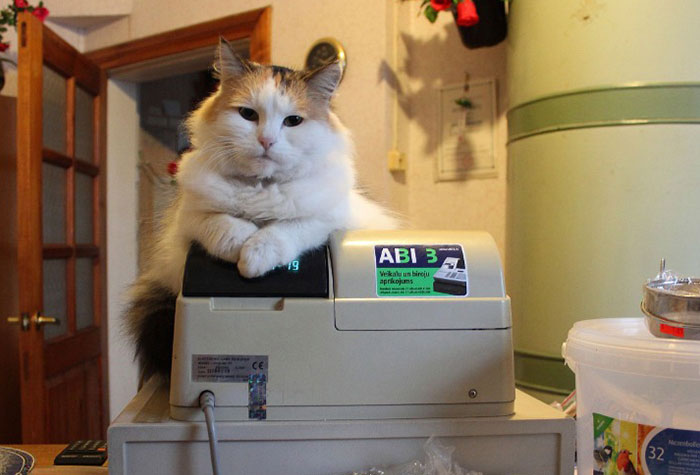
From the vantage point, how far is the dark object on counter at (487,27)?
5.49 ft

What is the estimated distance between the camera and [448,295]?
2.42 ft

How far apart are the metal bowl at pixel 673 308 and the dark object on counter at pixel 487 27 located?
125 cm

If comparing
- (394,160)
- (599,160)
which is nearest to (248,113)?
(599,160)

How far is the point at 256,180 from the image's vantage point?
2.81 ft

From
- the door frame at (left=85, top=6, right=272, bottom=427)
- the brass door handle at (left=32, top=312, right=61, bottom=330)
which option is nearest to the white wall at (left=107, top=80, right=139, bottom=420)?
the door frame at (left=85, top=6, right=272, bottom=427)

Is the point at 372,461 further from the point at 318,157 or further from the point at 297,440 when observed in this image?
the point at 318,157

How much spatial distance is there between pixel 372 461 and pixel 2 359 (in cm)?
227

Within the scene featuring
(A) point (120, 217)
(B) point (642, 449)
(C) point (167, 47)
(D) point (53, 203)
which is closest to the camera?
(B) point (642, 449)

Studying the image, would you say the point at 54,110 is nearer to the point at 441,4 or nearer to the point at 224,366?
the point at 441,4

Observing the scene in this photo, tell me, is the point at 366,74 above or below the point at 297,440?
above

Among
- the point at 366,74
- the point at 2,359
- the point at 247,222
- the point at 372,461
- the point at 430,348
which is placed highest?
the point at 366,74

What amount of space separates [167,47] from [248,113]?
74.6 inches

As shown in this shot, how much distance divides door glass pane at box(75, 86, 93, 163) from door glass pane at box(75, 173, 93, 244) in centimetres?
11

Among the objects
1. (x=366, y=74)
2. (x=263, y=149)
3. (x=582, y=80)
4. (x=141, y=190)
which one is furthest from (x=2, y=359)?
(x=582, y=80)
